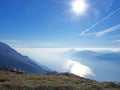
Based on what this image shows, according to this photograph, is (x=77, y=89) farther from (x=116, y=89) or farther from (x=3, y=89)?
(x=3, y=89)

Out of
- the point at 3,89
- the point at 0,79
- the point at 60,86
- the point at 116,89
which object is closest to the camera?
the point at 3,89

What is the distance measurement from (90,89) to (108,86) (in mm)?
5133

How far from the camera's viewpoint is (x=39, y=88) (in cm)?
2989

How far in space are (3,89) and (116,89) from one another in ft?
51.5

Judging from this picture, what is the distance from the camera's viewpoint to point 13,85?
30969 mm

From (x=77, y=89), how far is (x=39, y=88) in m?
4.97

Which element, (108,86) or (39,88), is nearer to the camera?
(39,88)

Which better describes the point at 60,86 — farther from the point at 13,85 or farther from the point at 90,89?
the point at 13,85

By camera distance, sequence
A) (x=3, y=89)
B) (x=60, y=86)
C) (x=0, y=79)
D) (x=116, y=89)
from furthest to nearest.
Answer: (x=0, y=79) → (x=116, y=89) → (x=60, y=86) → (x=3, y=89)

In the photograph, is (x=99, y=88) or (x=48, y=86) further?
(x=99, y=88)

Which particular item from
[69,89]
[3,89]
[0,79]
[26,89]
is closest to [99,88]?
[69,89]

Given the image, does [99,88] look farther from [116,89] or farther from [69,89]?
[69,89]

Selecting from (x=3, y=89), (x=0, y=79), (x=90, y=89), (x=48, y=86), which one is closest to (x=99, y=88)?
(x=90, y=89)

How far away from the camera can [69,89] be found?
30797 millimetres
